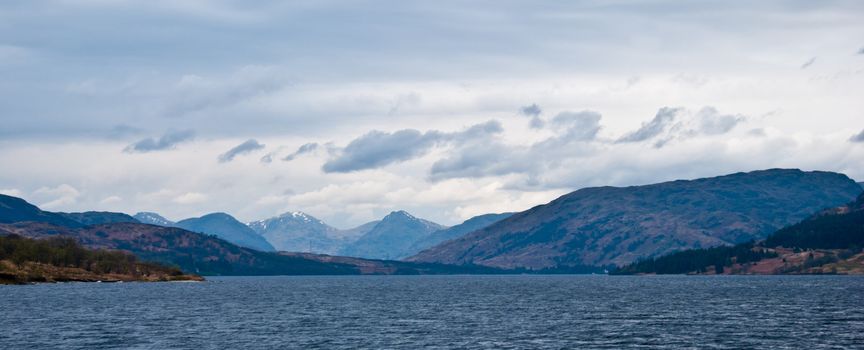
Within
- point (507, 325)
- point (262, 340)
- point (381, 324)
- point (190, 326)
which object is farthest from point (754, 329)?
point (190, 326)

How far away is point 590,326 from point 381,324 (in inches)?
1414

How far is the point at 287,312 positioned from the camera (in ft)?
641

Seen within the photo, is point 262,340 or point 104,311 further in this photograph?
point 104,311

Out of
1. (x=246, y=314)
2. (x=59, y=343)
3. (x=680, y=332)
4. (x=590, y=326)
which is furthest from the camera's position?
(x=246, y=314)

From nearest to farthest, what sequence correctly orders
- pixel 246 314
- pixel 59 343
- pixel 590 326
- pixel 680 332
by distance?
pixel 59 343 → pixel 680 332 → pixel 590 326 → pixel 246 314

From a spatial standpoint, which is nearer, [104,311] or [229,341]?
[229,341]

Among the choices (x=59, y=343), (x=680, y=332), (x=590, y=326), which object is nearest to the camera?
(x=59, y=343)

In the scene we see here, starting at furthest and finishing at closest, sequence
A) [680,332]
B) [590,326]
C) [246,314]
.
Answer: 1. [246,314]
2. [590,326]
3. [680,332]

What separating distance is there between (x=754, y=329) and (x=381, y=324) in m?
61.3

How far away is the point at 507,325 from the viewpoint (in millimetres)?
154500

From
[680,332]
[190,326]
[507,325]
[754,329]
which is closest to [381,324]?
[507,325]

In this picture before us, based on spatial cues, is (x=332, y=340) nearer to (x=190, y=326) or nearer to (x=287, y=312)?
(x=190, y=326)

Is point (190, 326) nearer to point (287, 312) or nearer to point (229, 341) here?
point (229, 341)

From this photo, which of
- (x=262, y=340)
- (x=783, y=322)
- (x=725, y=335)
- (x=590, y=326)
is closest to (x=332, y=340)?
(x=262, y=340)
